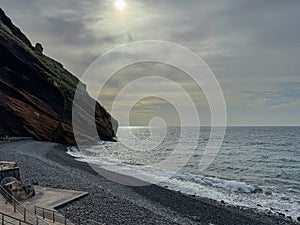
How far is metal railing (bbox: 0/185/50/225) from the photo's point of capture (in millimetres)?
15664

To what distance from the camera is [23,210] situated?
17.4 meters

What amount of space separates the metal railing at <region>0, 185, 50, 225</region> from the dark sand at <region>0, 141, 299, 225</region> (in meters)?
2.46

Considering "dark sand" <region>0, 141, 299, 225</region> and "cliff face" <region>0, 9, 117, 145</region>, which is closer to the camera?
"dark sand" <region>0, 141, 299, 225</region>

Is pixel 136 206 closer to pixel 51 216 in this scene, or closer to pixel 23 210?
pixel 51 216

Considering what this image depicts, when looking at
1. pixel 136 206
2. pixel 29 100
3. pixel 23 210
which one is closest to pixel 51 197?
pixel 23 210

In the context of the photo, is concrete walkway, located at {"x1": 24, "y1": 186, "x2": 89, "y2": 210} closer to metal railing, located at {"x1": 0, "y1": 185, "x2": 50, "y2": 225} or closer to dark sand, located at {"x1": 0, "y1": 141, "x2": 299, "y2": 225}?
dark sand, located at {"x1": 0, "y1": 141, "x2": 299, "y2": 225}

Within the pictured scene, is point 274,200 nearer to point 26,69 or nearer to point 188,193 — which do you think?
point 188,193

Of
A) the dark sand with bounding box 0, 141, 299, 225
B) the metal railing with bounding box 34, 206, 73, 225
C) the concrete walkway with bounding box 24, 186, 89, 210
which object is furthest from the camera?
the dark sand with bounding box 0, 141, 299, 225

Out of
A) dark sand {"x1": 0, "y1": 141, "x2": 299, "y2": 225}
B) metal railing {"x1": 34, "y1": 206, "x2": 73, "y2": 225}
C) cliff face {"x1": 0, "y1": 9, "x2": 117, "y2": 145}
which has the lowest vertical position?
dark sand {"x1": 0, "y1": 141, "x2": 299, "y2": 225}

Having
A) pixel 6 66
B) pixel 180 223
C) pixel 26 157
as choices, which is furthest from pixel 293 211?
pixel 6 66

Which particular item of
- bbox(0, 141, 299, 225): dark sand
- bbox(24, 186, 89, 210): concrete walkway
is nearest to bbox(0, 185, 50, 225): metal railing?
bbox(24, 186, 89, 210): concrete walkway

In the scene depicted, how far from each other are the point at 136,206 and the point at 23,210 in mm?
8604

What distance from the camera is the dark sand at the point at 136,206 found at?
2002cm

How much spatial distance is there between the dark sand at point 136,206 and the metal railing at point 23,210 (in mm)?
2460
